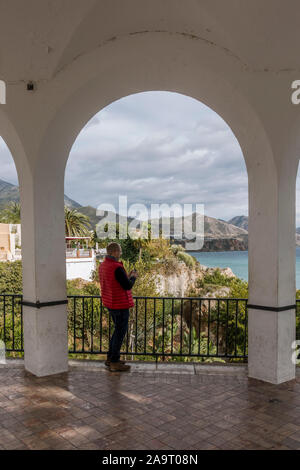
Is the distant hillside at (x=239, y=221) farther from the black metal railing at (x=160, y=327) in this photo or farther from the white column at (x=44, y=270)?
the white column at (x=44, y=270)

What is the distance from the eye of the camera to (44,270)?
15.2 ft

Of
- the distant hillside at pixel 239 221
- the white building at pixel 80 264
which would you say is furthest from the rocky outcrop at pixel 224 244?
the white building at pixel 80 264

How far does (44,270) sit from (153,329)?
14.3 ft

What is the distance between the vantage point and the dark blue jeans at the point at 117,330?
4633 millimetres

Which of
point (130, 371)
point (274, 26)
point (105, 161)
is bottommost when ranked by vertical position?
point (130, 371)

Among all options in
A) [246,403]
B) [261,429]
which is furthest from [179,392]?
[261,429]

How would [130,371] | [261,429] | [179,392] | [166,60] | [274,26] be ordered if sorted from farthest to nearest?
[130,371] < [166,60] < [179,392] < [274,26] < [261,429]

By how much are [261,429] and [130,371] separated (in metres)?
1.95

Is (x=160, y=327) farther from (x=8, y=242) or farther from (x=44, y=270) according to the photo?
(x=8, y=242)

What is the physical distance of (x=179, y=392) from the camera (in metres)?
4.03

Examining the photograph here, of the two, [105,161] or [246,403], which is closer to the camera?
[246,403]

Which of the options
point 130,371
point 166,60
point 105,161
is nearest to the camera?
point 166,60

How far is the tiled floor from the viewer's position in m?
3.01
